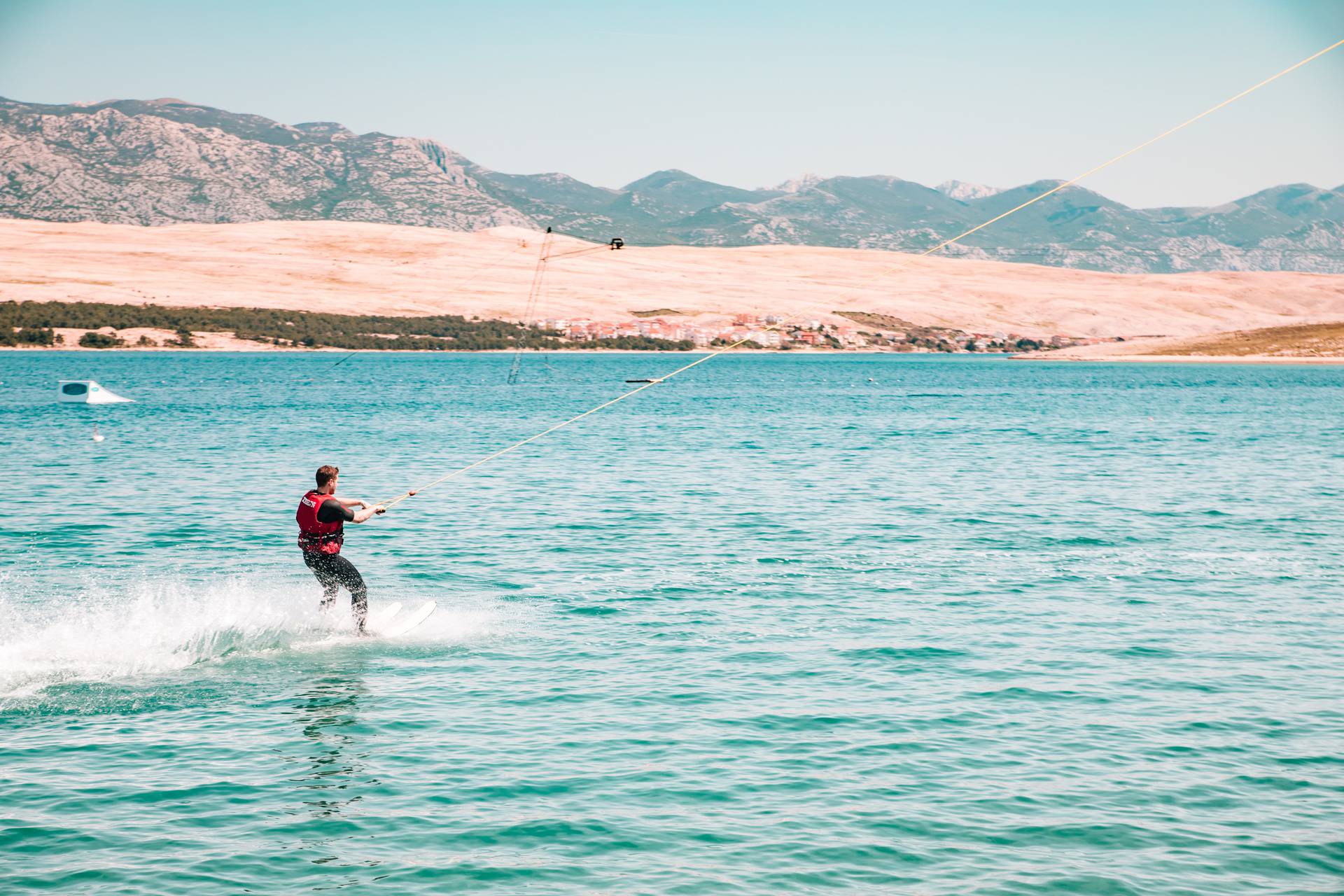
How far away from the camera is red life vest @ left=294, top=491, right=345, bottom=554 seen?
1712cm

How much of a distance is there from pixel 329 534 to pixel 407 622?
205 centimetres

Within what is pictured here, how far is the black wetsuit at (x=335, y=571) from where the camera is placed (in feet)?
55.9

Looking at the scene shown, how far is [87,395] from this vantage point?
248 ft

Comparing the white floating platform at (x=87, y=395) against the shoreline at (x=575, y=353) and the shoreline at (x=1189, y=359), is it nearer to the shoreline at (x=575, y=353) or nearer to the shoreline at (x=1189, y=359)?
the shoreline at (x=575, y=353)

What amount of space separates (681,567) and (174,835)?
46.5 feet

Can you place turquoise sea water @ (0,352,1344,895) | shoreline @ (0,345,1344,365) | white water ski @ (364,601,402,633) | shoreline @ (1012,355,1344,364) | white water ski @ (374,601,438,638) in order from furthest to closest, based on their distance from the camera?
shoreline @ (1012,355,1344,364) → shoreline @ (0,345,1344,365) → white water ski @ (364,601,402,633) → white water ski @ (374,601,438,638) → turquoise sea water @ (0,352,1344,895)

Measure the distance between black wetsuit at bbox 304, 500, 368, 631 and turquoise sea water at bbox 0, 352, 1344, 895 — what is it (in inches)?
28.8

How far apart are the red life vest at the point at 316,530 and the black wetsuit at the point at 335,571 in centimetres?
7

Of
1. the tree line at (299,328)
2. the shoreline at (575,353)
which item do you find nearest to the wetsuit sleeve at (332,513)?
the shoreline at (575,353)

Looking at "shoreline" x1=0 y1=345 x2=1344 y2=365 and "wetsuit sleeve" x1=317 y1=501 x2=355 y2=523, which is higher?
"shoreline" x1=0 y1=345 x2=1344 y2=365

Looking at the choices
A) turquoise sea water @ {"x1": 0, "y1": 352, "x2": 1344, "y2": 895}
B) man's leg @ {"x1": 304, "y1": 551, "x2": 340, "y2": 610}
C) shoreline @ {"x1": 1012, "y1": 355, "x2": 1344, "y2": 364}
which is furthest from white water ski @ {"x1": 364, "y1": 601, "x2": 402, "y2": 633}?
shoreline @ {"x1": 1012, "y1": 355, "x2": 1344, "y2": 364}

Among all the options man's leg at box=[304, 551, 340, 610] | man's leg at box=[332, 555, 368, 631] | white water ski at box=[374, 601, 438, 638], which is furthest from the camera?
white water ski at box=[374, 601, 438, 638]

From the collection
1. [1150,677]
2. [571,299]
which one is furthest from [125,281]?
[1150,677]

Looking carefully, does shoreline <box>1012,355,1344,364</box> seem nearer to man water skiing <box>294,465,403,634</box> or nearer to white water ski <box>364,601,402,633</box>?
white water ski <box>364,601,402,633</box>
